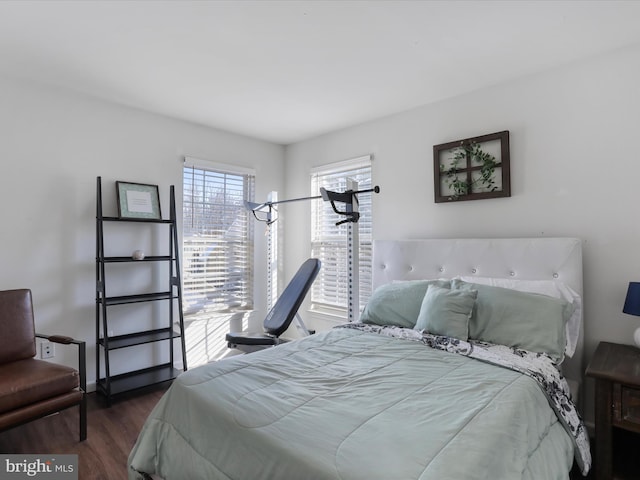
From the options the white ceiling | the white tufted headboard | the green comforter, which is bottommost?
the green comforter

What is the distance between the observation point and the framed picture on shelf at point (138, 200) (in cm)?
319

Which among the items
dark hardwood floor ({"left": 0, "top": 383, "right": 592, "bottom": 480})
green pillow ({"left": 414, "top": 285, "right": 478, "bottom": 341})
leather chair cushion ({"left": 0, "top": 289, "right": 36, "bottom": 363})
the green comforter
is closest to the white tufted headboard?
green pillow ({"left": 414, "top": 285, "right": 478, "bottom": 341})

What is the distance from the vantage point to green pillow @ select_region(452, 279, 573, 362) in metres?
2.03

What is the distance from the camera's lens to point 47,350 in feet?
9.50

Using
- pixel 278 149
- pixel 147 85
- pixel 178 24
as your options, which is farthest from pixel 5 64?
pixel 278 149

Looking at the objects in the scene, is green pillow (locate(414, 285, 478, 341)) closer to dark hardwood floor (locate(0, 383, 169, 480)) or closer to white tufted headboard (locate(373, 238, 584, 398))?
white tufted headboard (locate(373, 238, 584, 398))

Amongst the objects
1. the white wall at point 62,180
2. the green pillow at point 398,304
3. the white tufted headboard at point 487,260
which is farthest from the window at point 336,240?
the white wall at point 62,180

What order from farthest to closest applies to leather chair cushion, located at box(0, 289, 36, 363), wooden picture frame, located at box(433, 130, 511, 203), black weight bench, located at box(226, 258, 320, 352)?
black weight bench, located at box(226, 258, 320, 352), wooden picture frame, located at box(433, 130, 511, 203), leather chair cushion, located at box(0, 289, 36, 363)

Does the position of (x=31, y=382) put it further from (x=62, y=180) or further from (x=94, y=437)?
(x=62, y=180)

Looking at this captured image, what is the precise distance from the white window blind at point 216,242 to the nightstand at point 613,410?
3.29m

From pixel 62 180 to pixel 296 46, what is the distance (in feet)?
7.37

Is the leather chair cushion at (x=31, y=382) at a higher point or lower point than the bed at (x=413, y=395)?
lower

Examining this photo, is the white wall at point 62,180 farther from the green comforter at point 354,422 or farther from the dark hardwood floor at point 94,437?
the green comforter at point 354,422

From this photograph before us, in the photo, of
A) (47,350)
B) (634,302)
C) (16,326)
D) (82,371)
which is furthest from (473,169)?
(47,350)
